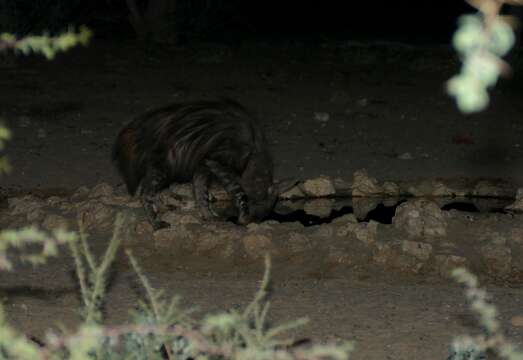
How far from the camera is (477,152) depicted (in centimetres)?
729

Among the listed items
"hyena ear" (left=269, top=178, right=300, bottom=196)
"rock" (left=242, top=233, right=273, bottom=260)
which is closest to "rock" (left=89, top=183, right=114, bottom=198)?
"hyena ear" (left=269, top=178, right=300, bottom=196)

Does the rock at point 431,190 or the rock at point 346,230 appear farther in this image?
the rock at point 431,190

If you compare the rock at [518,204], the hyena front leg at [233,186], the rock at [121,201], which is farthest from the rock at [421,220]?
the rock at [121,201]

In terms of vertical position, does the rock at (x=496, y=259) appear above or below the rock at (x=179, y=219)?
above

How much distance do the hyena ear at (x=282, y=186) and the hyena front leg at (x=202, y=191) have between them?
42 cm

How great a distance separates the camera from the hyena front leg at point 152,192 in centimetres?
545

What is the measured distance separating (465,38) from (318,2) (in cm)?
1903

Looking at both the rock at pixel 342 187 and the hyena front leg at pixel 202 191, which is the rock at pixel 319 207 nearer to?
the rock at pixel 342 187

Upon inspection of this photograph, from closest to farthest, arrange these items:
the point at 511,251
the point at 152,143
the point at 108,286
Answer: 1. the point at 108,286
2. the point at 511,251
3. the point at 152,143

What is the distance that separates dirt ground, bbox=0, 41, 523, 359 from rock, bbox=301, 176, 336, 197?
0.30 meters

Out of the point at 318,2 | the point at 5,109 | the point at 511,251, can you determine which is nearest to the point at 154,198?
the point at 511,251

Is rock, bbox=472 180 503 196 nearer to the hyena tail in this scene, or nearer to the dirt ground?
the dirt ground

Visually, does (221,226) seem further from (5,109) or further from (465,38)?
(465,38)

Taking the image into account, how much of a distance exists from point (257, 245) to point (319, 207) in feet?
4.18
